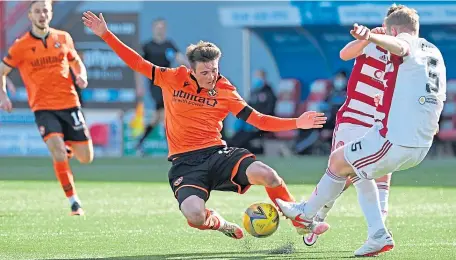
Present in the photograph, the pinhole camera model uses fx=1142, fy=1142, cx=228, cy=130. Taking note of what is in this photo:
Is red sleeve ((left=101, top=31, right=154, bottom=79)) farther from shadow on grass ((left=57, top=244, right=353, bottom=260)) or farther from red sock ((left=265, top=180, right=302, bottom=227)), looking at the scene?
shadow on grass ((left=57, top=244, right=353, bottom=260))

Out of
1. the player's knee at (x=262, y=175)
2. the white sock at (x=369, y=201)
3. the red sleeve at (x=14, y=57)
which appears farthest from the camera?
the red sleeve at (x=14, y=57)

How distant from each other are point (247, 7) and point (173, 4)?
260 cm

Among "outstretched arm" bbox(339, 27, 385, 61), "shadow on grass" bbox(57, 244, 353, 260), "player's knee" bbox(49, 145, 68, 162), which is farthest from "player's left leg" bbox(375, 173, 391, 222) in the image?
"player's knee" bbox(49, 145, 68, 162)

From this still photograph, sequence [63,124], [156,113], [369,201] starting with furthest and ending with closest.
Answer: [156,113] → [63,124] → [369,201]

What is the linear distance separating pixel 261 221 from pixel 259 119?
0.94 metres

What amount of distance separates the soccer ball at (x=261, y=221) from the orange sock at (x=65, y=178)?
4038mm

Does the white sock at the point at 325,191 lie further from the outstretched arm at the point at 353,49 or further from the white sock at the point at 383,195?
the white sock at the point at 383,195

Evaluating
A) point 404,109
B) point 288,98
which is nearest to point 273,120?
point 404,109

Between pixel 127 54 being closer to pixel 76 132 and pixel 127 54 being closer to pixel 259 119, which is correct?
pixel 259 119

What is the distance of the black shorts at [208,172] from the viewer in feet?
30.8

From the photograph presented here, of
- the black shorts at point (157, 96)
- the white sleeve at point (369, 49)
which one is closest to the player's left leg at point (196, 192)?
the white sleeve at point (369, 49)

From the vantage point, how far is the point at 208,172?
31.0 ft

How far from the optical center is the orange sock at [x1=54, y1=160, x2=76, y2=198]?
41.6 feet

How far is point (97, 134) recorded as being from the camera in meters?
24.7
